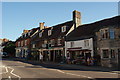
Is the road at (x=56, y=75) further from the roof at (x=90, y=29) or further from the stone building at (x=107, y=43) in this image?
the roof at (x=90, y=29)

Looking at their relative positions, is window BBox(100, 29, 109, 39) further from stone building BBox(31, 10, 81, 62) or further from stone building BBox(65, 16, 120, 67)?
stone building BBox(31, 10, 81, 62)

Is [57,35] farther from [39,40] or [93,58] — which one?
[93,58]

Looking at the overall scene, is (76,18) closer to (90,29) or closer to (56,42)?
(90,29)

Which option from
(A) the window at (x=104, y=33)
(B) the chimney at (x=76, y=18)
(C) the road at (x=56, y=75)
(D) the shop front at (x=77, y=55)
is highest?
(B) the chimney at (x=76, y=18)

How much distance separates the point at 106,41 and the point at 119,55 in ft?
9.39

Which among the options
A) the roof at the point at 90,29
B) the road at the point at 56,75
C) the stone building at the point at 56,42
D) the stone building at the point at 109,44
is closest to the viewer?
the road at the point at 56,75

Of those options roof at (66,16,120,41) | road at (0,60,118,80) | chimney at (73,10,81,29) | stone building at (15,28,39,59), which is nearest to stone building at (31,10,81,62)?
chimney at (73,10,81,29)

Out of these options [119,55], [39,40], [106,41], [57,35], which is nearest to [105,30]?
[106,41]

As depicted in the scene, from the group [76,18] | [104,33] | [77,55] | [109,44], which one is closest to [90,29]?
[104,33]

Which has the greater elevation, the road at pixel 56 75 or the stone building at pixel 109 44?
the stone building at pixel 109 44

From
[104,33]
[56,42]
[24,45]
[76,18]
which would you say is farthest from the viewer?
[24,45]

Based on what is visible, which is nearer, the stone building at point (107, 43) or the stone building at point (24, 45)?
the stone building at point (107, 43)

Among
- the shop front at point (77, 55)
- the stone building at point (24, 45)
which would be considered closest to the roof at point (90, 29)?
the shop front at point (77, 55)

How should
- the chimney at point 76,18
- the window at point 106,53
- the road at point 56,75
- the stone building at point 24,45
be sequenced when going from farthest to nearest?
the stone building at point 24,45, the chimney at point 76,18, the window at point 106,53, the road at point 56,75
